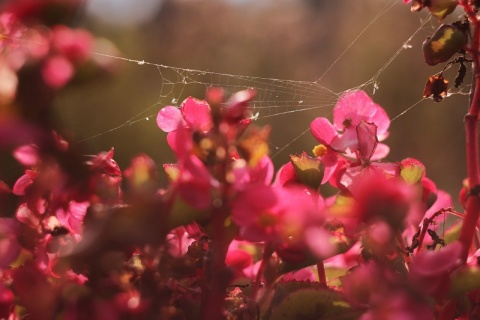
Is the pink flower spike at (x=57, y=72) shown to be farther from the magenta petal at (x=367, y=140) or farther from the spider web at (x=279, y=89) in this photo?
the magenta petal at (x=367, y=140)

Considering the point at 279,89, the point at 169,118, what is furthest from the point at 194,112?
the point at 279,89

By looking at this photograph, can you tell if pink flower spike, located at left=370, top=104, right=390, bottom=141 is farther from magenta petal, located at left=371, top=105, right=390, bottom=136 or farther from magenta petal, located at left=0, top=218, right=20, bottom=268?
magenta petal, located at left=0, top=218, right=20, bottom=268

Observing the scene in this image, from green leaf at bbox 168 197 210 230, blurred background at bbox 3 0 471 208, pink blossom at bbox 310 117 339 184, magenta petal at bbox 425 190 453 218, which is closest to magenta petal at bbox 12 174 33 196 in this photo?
green leaf at bbox 168 197 210 230

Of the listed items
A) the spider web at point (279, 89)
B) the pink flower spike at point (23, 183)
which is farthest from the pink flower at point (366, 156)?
the pink flower spike at point (23, 183)

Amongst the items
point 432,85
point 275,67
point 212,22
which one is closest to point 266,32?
point 212,22

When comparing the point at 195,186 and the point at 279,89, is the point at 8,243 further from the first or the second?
the point at 279,89
